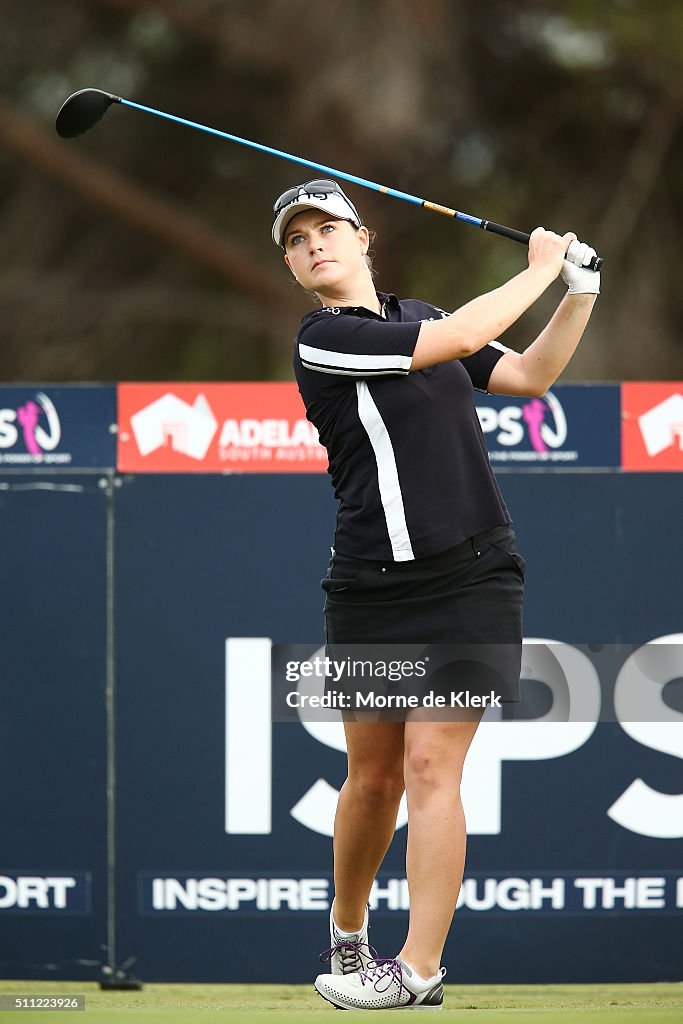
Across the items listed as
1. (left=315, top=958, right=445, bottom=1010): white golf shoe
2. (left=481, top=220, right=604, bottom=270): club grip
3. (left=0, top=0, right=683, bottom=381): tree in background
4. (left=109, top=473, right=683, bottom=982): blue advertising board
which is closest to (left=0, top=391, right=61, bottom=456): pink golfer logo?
(left=109, top=473, right=683, bottom=982): blue advertising board

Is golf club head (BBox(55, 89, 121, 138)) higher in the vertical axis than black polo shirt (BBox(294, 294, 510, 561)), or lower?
higher

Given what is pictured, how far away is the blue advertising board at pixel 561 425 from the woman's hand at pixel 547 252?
1.11 meters

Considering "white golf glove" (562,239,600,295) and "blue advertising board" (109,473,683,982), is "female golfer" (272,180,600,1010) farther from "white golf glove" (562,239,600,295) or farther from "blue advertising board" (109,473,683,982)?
"blue advertising board" (109,473,683,982)

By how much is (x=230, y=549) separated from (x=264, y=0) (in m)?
5.02

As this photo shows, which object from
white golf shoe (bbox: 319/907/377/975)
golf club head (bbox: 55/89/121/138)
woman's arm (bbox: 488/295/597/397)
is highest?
Answer: golf club head (bbox: 55/89/121/138)

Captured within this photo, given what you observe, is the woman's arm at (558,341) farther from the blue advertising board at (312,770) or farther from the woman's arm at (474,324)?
the blue advertising board at (312,770)

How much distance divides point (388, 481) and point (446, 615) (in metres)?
0.30

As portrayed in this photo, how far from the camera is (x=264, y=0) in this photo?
26.4 ft

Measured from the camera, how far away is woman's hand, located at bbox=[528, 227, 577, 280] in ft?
9.43

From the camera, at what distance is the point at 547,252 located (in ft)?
9.50

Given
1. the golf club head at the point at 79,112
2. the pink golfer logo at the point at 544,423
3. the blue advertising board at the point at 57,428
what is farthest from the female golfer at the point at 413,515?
the blue advertising board at the point at 57,428
